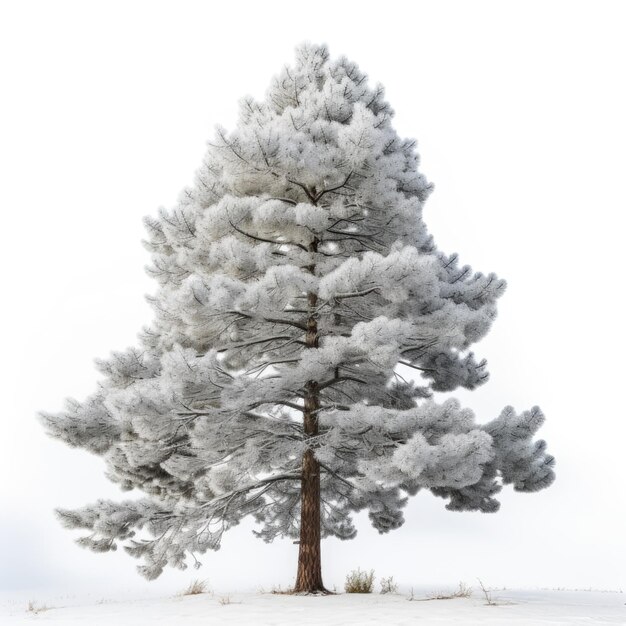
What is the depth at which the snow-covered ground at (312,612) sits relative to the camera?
27.2 feet

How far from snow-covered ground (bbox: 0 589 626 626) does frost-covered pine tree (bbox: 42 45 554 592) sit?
1.31 m

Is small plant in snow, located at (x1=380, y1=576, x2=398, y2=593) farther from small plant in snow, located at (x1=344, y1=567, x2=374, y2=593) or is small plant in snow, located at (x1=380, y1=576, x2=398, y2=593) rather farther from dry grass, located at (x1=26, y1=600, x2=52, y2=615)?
dry grass, located at (x1=26, y1=600, x2=52, y2=615)

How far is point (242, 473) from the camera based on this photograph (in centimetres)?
1309

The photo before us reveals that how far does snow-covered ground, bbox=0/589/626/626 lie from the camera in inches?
327

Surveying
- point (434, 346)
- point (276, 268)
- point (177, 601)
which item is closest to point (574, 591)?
point (434, 346)

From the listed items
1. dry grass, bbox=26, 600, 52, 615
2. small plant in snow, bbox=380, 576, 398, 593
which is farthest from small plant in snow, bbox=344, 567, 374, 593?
dry grass, bbox=26, 600, 52, 615

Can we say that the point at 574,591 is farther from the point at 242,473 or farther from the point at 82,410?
the point at 82,410

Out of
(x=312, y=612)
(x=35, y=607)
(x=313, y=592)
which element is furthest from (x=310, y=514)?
(x=35, y=607)

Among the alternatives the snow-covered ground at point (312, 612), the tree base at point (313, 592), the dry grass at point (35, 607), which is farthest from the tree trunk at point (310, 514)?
the dry grass at point (35, 607)

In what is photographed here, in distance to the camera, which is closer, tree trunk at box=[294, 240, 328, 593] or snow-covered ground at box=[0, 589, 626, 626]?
snow-covered ground at box=[0, 589, 626, 626]

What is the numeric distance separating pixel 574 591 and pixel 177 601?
9.80 m

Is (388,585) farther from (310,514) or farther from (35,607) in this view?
(35,607)

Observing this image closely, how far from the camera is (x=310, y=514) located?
39.8ft

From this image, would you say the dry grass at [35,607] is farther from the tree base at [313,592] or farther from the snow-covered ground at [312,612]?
the tree base at [313,592]
